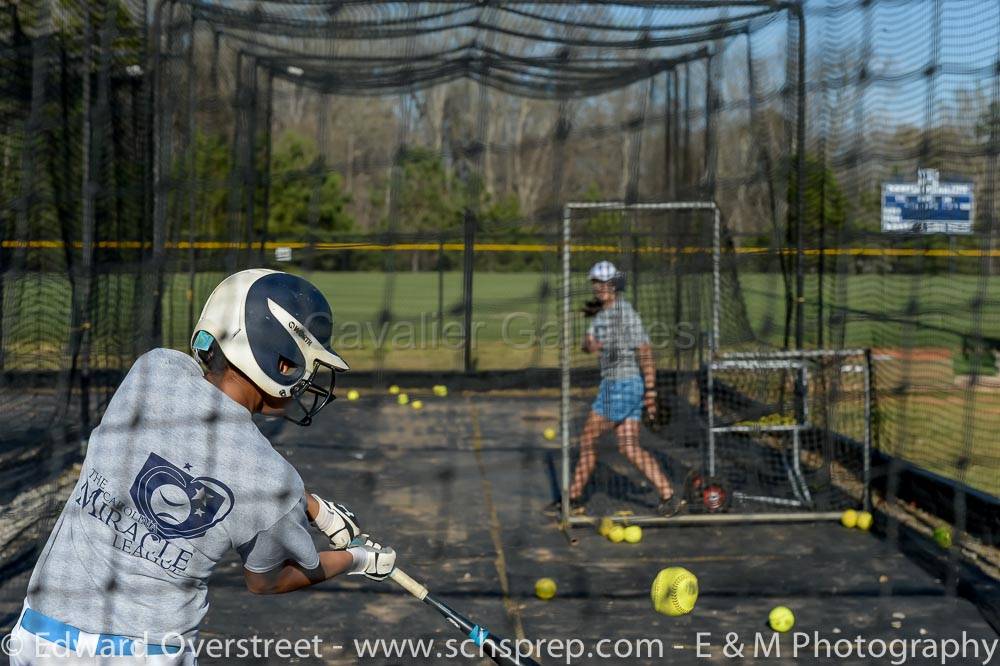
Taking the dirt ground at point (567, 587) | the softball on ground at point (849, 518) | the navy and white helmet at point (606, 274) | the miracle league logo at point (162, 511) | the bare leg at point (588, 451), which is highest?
the navy and white helmet at point (606, 274)

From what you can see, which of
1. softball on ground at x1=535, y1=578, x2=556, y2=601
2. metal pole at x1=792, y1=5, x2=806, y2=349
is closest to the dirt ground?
softball on ground at x1=535, y1=578, x2=556, y2=601

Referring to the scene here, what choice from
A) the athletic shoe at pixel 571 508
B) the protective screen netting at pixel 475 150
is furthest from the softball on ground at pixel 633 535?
the protective screen netting at pixel 475 150

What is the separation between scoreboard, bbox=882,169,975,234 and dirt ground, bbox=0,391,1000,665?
78.6 inches

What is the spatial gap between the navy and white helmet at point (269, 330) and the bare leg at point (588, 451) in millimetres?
4700

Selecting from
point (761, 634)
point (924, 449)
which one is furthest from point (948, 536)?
point (924, 449)

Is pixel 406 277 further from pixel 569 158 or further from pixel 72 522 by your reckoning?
pixel 72 522

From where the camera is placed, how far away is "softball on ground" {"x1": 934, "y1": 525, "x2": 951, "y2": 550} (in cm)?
594

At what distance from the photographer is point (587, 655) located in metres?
4.57

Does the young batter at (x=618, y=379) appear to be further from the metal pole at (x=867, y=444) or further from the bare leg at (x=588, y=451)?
the metal pole at (x=867, y=444)

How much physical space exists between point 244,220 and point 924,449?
650 cm

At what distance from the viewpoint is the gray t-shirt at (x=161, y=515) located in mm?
2242

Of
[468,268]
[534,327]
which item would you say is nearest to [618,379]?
[468,268]

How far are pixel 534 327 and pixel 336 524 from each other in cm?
1223

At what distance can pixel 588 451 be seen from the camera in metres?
6.94
